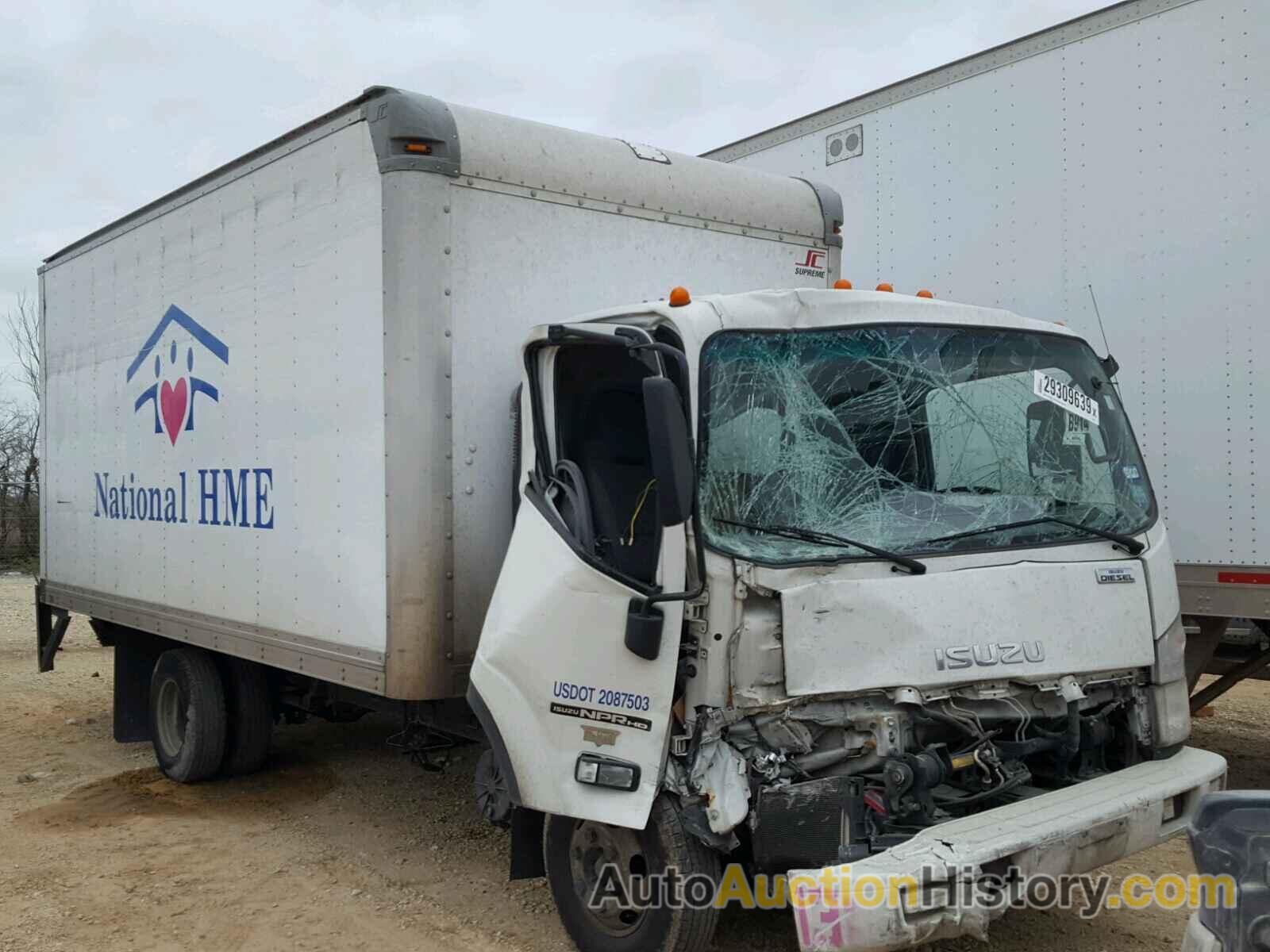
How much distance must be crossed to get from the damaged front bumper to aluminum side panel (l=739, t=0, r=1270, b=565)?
7.46ft

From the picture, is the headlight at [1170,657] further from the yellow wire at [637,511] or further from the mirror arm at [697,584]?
the yellow wire at [637,511]

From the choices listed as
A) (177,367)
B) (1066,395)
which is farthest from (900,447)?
(177,367)

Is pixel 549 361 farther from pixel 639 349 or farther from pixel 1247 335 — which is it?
pixel 1247 335

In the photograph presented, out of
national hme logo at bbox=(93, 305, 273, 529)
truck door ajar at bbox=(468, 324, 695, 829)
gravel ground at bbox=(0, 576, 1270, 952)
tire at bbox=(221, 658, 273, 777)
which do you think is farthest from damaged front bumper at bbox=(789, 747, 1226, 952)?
tire at bbox=(221, 658, 273, 777)

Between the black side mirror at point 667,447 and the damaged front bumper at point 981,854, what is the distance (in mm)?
1147

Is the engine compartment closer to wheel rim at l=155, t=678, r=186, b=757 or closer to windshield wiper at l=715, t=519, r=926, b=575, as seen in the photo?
windshield wiper at l=715, t=519, r=926, b=575

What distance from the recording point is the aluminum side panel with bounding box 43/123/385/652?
5.14 metres

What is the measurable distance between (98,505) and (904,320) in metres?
5.81

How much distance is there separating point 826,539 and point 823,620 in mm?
285

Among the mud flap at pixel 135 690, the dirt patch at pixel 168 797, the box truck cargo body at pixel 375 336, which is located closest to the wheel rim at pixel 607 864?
the box truck cargo body at pixel 375 336

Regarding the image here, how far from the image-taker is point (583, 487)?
4367 mm

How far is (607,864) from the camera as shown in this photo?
4.24 meters

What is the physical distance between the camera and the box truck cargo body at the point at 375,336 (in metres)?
4.88

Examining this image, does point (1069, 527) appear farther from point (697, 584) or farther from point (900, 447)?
point (697, 584)
